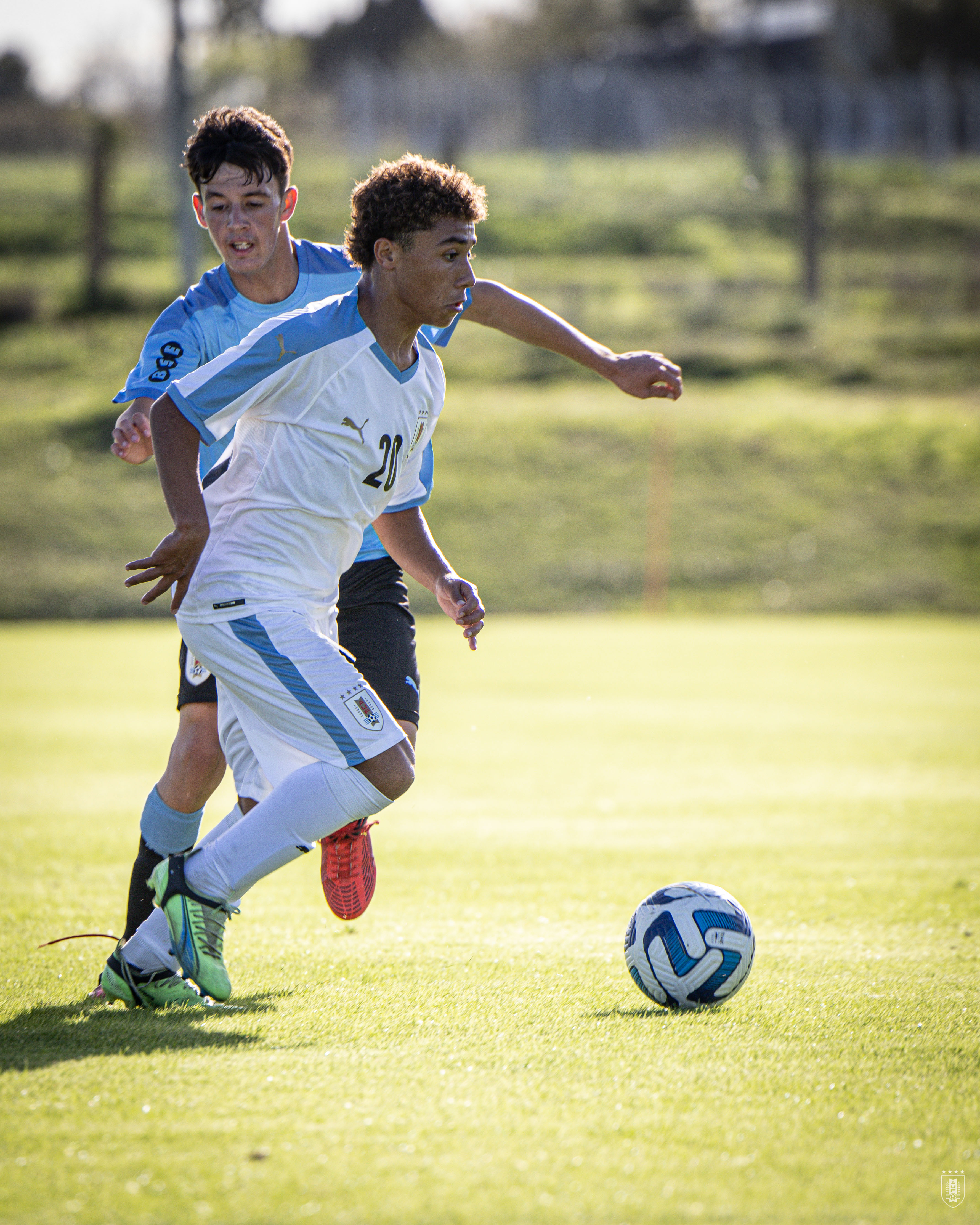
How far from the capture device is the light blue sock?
389 cm

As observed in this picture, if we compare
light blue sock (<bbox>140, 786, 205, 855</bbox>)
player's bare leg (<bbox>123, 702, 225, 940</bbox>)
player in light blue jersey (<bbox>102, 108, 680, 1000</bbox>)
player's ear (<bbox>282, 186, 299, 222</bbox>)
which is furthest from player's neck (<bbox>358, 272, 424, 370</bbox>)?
light blue sock (<bbox>140, 786, 205, 855</bbox>)

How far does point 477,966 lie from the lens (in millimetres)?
3854

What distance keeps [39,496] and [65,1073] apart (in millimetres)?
22223

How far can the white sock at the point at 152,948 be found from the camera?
3.48 m

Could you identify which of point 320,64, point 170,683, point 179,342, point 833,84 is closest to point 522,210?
point 833,84

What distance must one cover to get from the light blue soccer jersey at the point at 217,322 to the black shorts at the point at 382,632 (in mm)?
246

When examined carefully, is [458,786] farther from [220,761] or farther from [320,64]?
[320,64]

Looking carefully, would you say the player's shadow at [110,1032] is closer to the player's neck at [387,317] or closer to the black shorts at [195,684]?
the black shorts at [195,684]

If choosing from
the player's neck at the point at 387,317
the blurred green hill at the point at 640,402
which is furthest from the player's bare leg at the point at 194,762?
the blurred green hill at the point at 640,402

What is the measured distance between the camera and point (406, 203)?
333 cm

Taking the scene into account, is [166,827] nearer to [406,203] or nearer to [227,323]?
[227,323]

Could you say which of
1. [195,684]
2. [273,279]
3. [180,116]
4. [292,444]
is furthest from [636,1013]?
[180,116]

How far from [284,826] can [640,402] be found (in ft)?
97.2

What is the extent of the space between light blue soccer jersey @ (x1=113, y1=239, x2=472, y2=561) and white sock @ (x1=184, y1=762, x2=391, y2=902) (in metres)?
0.97
